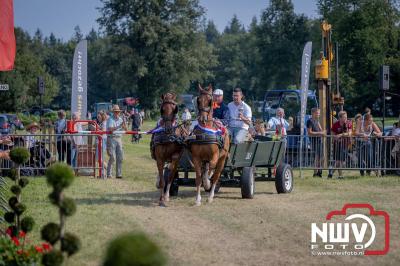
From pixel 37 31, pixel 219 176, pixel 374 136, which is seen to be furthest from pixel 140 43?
pixel 37 31

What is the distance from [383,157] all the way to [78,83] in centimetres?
974

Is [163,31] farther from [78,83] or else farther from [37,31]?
[37,31]

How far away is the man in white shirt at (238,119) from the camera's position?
48.9 feet

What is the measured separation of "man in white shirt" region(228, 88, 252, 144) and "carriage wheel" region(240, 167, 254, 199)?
0.70 m

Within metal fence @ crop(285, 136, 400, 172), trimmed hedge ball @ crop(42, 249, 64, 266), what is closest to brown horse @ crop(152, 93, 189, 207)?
metal fence @ crop(285, 136, 400, 172)

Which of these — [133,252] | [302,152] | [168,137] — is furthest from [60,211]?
[302,152]

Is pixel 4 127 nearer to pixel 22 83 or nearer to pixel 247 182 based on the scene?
pixel 247 182

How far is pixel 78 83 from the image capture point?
2306 cm

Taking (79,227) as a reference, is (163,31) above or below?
above

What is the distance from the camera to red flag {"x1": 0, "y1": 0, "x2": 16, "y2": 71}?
→ 1094cm

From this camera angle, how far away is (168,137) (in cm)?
1323

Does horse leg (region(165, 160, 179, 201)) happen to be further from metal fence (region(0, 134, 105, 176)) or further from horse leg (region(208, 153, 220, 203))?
metal fence (region(0, 134, 105, 176))

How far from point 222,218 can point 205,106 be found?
2.39 m

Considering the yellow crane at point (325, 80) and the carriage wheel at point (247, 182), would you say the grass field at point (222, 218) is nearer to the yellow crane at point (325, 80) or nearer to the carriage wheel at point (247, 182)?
the carriage wheel at point (247, 182)
